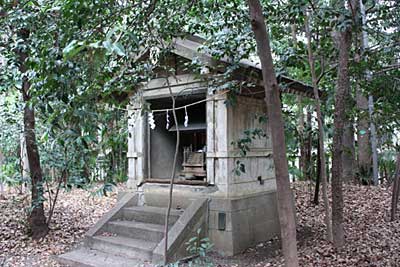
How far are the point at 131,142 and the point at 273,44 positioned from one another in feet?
10.7

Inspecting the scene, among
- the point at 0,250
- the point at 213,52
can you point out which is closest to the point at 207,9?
the point at 213,52

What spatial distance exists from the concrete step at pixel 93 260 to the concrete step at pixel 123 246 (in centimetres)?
9

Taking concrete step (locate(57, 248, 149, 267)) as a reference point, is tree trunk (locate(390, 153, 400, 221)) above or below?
above

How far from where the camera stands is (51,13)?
15.4 ft

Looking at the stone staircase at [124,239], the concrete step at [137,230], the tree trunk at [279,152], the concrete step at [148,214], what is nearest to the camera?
the tree trunk at [279,152]

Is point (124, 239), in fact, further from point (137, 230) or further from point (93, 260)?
point (93, 260)

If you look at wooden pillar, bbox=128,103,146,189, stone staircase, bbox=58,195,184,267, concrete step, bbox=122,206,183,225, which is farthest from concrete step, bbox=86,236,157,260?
wooden pillar, bbox=128,103,146,189

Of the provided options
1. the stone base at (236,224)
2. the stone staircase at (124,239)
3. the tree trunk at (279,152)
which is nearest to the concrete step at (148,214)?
the stone staircase at (124,239)

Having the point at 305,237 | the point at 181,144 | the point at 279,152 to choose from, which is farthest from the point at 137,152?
the point at 279,152

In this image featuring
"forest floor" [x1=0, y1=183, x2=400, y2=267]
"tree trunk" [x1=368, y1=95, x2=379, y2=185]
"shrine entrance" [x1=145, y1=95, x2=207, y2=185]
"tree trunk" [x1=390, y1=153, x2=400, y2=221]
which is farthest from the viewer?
"tree trunk" [x1=368, y1=95, x2=379, y2=185]

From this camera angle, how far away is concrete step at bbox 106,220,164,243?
541 centimetres

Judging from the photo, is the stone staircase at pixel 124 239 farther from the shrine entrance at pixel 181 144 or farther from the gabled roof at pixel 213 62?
the gabled roof at pixel 213 62

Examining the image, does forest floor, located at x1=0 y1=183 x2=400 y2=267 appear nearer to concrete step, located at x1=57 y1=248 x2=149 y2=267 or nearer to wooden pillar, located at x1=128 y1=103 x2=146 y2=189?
concrete step, located at x1=57 y1=248 x2=149 y2=267

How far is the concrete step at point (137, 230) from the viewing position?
5.41 metres
